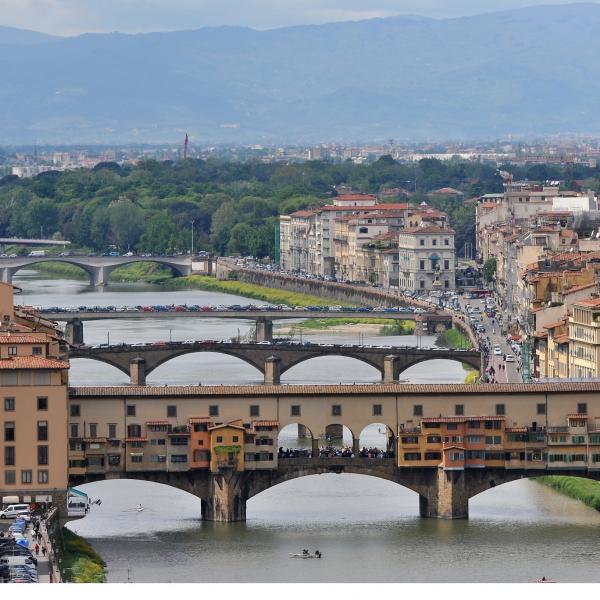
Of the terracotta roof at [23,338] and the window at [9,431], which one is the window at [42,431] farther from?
the terracotta roof at [23,338]

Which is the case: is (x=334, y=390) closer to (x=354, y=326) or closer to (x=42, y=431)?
(x=42, y=431)

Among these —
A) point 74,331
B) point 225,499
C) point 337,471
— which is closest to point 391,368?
point 74,331

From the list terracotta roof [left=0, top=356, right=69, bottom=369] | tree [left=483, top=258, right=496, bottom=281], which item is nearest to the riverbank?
tree [left=483, top=258, right=496, bottom=281]

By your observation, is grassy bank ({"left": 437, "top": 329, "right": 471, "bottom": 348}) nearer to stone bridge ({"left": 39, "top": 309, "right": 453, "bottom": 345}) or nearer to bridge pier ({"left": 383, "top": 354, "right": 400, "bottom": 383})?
stone bridge ({"left": 39, "top": 309, "right": 453, "bottom": 345})

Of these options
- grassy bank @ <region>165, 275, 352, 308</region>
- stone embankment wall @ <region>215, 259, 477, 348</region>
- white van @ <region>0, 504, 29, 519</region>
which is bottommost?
grassy bank @ <region>165, 275, 352, 308</region>

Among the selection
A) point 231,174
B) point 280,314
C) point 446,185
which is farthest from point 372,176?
point 280,314

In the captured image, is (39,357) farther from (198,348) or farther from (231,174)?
(231,174)
